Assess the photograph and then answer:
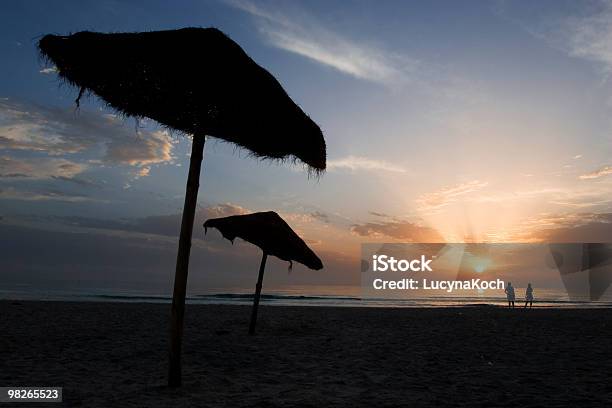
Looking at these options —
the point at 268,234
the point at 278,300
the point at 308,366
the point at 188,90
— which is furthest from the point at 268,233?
the point at 278,300

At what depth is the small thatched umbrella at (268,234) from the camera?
10297mm

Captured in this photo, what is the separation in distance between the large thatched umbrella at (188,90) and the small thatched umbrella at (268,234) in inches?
155

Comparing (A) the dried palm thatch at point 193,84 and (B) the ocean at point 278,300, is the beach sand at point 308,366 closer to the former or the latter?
(A) the dried palm thatch at point 193,84

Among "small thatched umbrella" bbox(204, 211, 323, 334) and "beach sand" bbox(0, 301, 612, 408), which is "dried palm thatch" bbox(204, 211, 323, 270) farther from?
"beach sand" bbox(0, 301, 612, 408)

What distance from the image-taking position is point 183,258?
18.6ft

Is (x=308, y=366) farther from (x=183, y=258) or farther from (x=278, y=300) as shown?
(x=278, y=300)

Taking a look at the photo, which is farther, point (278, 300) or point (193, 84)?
point (278, 300)

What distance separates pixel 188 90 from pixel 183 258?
2128mm

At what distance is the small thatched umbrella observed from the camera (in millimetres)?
10297

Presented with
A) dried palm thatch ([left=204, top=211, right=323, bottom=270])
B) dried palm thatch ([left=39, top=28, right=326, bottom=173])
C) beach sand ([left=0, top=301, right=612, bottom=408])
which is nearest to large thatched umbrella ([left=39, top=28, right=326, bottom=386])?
dried palm thatch ([left=39, top=28, right=326, bottom=173])

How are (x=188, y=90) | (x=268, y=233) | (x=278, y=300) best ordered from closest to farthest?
(x=188, y=90) < (x=268, y=233) < (x=278, y=300)

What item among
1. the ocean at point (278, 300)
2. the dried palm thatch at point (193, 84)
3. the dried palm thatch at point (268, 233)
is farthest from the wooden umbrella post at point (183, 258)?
the ocean at point (278, 300)

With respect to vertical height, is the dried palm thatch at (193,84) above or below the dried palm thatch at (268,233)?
above

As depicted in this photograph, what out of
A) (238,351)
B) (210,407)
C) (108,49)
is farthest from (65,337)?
(108,49)
